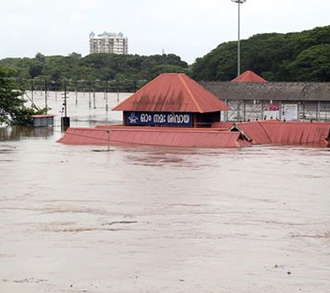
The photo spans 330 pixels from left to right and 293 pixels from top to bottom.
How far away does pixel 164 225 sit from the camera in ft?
65.7

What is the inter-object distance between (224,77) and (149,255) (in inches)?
2940

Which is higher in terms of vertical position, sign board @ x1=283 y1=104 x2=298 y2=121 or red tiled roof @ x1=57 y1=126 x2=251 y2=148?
sign board @ x1=283 y1=104 x2=298 y2=121

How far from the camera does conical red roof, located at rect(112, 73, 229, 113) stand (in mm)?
44938

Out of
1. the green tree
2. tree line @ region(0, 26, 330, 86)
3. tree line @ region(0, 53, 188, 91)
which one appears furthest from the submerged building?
tree line @ region(0, 53, 188, 91)

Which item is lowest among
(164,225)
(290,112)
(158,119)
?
(164,225)

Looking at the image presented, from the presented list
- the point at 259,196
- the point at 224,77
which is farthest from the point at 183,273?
the point at 224,77

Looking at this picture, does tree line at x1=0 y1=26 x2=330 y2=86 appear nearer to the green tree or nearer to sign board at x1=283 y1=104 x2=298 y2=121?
the green tree

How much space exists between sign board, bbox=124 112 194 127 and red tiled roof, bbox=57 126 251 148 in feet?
3.28

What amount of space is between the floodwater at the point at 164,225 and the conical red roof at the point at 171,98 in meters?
9.93

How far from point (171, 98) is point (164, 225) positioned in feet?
84.7

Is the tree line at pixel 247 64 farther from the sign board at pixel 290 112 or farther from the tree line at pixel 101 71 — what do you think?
the sign board at pixel 290 112

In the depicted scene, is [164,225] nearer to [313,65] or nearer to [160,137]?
[160,137]

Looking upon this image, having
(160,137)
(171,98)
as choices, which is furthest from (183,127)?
(160,137)

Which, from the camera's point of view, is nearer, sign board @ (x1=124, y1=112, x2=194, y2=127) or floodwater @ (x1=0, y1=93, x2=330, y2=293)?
floodwater @ (x1=0, y1=93, x2=330, y2=293)
